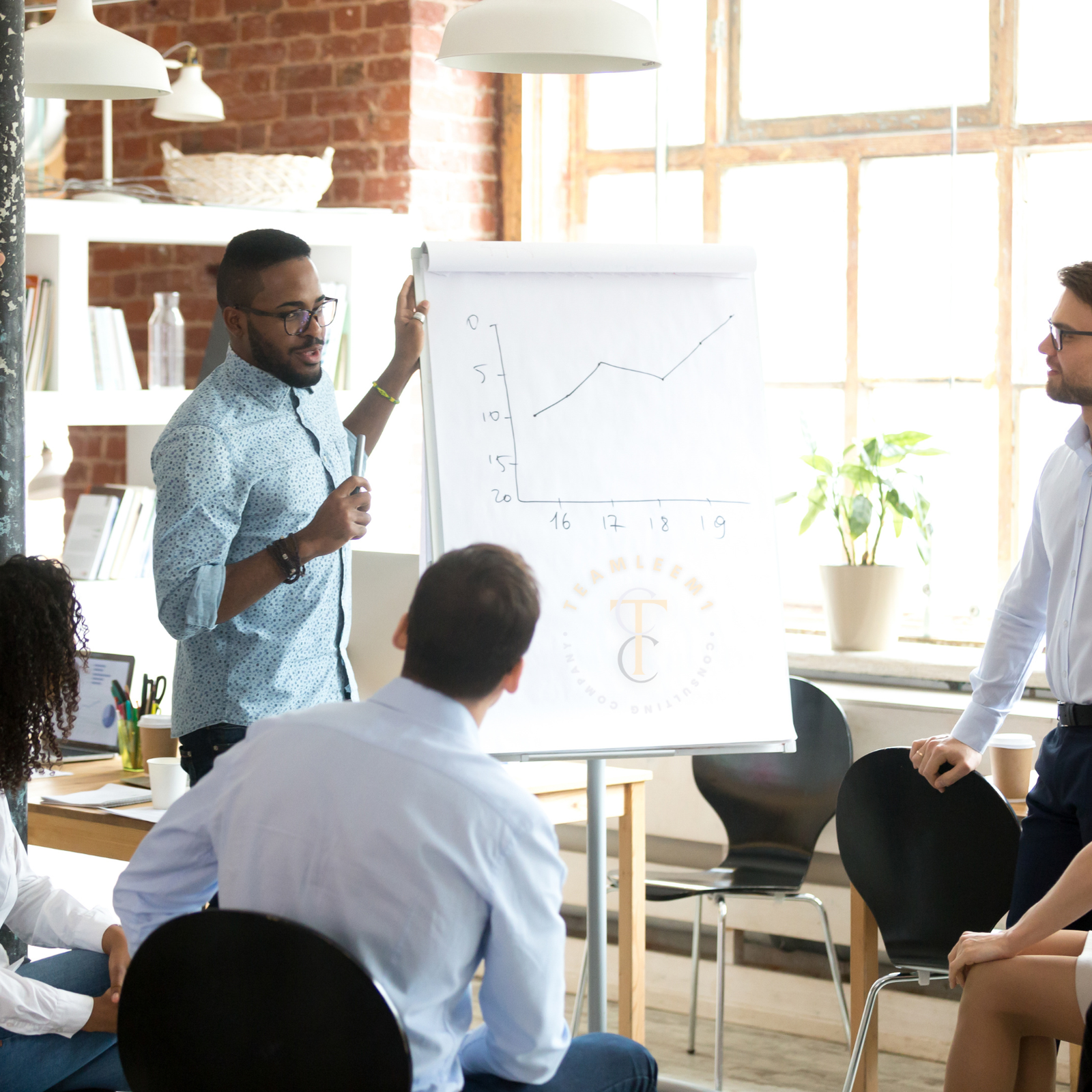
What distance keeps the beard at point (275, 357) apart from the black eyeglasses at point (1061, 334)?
4.09ft

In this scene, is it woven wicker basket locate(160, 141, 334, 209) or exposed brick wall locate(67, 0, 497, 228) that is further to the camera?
exposed brick wall locate(67, 0, 497, 228)

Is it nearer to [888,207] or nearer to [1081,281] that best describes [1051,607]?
[1081,281]

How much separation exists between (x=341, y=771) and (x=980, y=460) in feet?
9.60

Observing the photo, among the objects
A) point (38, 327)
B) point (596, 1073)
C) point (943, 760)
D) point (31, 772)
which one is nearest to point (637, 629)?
point (943, 760)

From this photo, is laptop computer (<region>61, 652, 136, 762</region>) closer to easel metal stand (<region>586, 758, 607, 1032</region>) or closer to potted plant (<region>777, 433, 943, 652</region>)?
easel metal stand (<region>586, 758, 607, 1032</region>)

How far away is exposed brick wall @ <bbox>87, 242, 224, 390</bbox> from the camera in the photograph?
473cm

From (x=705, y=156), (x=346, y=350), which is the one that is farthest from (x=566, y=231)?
(x=346, y=350)

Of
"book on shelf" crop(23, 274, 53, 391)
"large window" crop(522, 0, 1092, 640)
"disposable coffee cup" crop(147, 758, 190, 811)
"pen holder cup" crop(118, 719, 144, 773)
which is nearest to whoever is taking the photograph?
"disposable coffee cup" crop(147, 758, 190, 811)

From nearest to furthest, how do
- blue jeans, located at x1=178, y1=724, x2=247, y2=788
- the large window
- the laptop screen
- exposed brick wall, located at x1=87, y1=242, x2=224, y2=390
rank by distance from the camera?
1. blue jeans, located at x1=178, y1=724, x2=247, y2=788
2. the laptop screen
3. the large window
4. exposed brick wall, located at x1=87, y1=242, x2=224, y2=390

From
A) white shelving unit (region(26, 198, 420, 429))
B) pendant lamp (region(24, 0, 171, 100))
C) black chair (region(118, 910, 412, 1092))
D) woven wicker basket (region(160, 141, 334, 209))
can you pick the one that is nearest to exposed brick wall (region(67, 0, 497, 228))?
white shelving unit (region(26, 198, 420, 429))

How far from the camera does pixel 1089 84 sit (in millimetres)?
3896

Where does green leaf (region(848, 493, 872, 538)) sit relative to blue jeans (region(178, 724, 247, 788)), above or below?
above

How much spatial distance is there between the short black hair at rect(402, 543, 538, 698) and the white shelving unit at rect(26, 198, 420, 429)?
7.81ft

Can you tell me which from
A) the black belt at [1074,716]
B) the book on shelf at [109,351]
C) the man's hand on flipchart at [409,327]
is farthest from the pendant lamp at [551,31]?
the book on shelf at [109,351]
